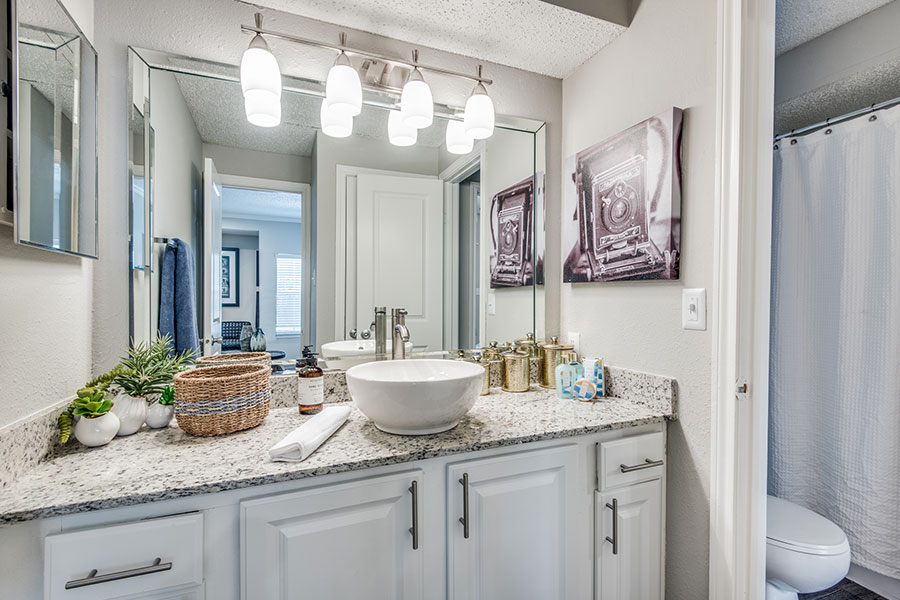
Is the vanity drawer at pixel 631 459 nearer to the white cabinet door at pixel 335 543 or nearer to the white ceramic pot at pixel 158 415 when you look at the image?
the white cabinet door at pixel 335 543

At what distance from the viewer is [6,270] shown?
813mm

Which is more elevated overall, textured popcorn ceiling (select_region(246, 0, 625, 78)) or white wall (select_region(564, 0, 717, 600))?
textured popcorn ceiling (select_region(246, 0, 625, 78))

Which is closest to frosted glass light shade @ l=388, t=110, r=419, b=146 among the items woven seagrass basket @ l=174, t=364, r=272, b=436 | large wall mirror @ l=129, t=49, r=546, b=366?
large wall mirror @ l=129, t=49, r=546, b=366

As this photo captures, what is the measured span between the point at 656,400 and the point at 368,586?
0.97m

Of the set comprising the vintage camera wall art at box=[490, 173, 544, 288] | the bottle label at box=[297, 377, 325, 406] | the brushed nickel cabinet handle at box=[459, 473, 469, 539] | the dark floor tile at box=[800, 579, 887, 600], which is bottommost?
the dark floor tile at box=[800, 579, 887, 600]

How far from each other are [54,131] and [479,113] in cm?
118

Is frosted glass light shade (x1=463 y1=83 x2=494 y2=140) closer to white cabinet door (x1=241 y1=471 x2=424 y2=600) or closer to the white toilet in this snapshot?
white cabinet door (x1=241 y1=471 x2=424 y2=600)

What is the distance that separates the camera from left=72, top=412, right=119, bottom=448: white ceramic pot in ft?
3.19

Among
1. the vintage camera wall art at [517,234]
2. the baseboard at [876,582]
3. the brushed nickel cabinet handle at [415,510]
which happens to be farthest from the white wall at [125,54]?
the baseboard at [876,582]

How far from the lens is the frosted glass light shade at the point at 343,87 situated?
131 centimetres

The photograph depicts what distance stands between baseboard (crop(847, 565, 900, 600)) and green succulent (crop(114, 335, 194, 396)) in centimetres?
272

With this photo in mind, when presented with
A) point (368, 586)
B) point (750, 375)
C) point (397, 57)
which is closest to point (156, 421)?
point (368, 586)

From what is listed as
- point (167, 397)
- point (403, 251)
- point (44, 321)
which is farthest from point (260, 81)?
point (167, 397)

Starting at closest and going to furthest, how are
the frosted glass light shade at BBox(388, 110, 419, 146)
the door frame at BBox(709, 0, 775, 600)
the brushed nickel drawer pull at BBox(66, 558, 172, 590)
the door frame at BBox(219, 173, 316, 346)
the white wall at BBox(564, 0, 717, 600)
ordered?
the brushed nickel drawer pull at BBox(66, 558, 172, 590) < the door frame at BBox(709, 0, 775, 600) < the white wall at BBox(564, 0, 717, 600) < the door frame at BBox(219, 173, 316, 346) < the frosted glass light shade at BBox(388, 110, 419, 146)
